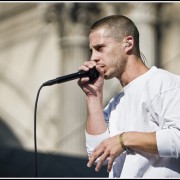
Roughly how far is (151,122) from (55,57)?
4107 millimetres

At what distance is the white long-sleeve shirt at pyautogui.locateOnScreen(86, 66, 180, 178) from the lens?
5.47 ft

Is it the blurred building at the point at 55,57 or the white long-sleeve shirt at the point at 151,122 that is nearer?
the white long-sleeve shirt at the point at 151,122

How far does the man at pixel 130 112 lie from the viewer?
1674mm

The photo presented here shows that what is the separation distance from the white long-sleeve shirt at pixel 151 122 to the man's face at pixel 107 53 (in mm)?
62

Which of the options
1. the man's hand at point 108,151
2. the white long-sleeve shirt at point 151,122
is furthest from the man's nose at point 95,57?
the man's hand at point 108,151

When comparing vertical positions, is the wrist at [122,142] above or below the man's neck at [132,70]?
below

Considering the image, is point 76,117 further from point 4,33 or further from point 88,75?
Result: point 88,75

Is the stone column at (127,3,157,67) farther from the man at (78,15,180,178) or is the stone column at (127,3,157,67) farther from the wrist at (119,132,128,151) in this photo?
the wrist at (119,132,128,151)

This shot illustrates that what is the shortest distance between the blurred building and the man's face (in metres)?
3.49

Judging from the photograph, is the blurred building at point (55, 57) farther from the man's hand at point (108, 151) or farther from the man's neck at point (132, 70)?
the man's hand at point (108, 151)

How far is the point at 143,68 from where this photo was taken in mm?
1858

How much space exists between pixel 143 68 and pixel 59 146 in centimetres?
385

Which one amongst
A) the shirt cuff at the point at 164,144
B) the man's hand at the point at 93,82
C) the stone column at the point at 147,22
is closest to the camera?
the shirt cuff at the point at 164,144

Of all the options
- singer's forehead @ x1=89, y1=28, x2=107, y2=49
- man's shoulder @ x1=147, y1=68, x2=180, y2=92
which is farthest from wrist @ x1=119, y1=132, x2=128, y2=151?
singer's forehead @ x1=89, y1=28, x2=107, y2=49
